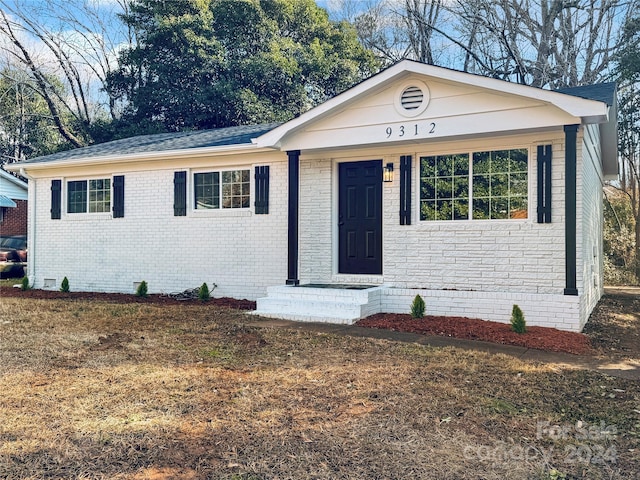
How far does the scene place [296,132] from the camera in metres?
9.09

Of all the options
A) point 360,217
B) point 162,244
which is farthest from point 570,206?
point 162,244

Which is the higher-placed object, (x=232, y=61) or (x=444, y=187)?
(x=232, y=61)

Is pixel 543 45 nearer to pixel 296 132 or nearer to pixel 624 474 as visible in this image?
pixel 296 132

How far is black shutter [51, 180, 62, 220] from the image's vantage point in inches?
479

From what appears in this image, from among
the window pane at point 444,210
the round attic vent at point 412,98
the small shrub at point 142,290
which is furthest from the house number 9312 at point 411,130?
the small shrub at point 142,290

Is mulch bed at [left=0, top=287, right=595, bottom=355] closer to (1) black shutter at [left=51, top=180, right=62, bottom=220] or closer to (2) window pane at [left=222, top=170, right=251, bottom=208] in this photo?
(2) window pane at [left=222, top=170, right=251, bottom=208]

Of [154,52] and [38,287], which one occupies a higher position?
[154,52]

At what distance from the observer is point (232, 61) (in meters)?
21.9

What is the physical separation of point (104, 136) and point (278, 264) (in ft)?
55.9

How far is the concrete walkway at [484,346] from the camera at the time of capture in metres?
5.40

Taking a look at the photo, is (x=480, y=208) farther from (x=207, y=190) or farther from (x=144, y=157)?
(x=144, y=157)

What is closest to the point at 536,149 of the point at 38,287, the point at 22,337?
the point at 22,337

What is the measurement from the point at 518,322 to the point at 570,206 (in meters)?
1.80

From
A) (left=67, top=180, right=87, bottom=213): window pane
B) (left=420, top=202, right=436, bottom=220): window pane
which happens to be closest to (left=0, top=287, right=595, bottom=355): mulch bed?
(left=420, top=202, right=436, bottom=220): window pane
